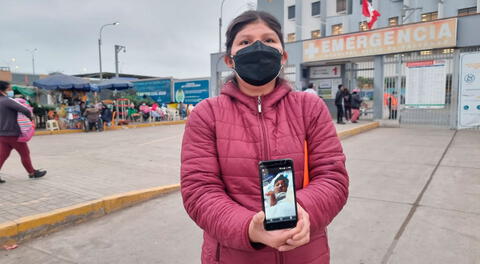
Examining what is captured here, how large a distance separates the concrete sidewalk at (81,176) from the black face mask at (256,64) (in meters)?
3.54

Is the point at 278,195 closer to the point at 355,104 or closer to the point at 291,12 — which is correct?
the point at 355,104

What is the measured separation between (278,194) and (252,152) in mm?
281

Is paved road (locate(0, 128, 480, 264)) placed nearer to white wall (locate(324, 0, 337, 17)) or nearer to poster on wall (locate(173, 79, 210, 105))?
poster on wall (locate(173, 79, 210, 105))

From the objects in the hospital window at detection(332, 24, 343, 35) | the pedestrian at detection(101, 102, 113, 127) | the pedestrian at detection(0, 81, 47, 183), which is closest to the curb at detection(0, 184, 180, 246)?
the pedestrian at detection(0, 81, 47, 183)

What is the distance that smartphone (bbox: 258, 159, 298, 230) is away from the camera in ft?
3.71

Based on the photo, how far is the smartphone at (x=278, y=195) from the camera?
1.13 metres

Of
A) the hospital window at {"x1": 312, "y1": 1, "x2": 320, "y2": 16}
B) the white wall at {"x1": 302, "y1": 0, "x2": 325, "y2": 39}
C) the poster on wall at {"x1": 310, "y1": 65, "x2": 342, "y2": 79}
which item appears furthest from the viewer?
the white wall at {"x1": 302, "y1": 0, "x2": 325, "y2": 39}

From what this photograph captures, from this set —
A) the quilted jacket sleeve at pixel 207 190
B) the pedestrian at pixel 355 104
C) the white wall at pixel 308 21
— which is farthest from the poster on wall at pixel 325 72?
the white wall at pixel 308 21

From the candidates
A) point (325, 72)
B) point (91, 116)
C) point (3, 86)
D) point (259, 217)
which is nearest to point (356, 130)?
point (325, 72)

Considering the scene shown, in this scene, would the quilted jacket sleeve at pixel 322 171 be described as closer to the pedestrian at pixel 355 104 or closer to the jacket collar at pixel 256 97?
the jacket collar at pixel 256 97

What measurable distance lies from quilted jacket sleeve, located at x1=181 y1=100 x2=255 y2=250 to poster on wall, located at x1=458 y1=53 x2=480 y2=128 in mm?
13706

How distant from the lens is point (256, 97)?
1533 mm

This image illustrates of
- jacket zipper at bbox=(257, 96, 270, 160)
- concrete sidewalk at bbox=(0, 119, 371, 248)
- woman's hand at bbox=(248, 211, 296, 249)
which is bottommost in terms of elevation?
concrete sidewalk at bbox=(0, 119, 371, 248)

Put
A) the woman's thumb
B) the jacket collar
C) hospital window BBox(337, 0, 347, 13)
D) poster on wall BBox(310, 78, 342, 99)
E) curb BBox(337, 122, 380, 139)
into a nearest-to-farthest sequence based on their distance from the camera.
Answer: the woman's thumb, the jacket collar, curb BBox(337, 122, 380, 139), poster on wall BBox(310, 78, 342, 99), hospital window BBox(337, 0, 347, 13)
